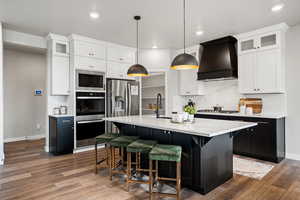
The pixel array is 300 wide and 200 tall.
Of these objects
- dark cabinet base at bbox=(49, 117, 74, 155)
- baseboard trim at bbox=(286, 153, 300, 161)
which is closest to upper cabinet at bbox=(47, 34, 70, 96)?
dark cabinet base at bbox=(49, 117, 74, 155)

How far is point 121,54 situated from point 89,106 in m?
1.74

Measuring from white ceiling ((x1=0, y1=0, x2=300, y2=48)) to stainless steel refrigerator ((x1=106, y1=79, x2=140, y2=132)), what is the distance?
125cm

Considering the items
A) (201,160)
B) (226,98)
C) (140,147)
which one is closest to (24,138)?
(140,147)

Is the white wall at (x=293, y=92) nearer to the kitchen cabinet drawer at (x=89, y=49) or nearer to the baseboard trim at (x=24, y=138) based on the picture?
the kitchen cabinet drawer at (x=89, y=49)

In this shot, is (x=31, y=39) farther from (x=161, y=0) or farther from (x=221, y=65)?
(x=221, y=65)

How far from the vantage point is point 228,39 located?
4.34 m

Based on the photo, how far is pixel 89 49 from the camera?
4523 mm

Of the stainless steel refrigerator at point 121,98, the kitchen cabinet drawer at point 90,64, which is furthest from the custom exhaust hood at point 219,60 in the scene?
the kitchen cabinet drawer at point 90,64

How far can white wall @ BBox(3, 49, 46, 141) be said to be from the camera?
5289 millimetres

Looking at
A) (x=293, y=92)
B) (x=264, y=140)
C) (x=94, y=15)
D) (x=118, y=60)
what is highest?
(x=94, y=15)

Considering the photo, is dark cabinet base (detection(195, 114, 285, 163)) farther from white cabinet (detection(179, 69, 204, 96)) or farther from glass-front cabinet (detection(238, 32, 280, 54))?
glass-front cabinet (detection(238, 32, 280, 54))

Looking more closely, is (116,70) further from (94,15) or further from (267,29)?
(267,29)

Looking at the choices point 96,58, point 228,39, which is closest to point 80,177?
point 96,58

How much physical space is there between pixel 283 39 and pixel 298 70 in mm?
721
